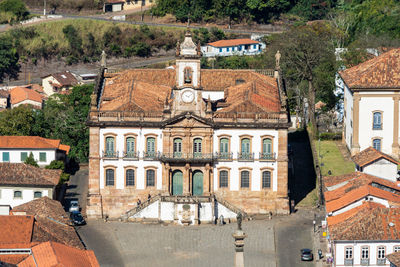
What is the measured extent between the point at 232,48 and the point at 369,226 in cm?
9701

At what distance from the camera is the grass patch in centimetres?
11669

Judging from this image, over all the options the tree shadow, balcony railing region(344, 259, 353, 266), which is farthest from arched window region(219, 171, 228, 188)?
balcony railing region(344, 259, 353, 266)

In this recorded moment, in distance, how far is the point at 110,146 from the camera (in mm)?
108812

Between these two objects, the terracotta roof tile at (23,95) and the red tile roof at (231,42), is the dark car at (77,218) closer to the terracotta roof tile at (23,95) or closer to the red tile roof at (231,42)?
the terracotta roof tile at (23,95)

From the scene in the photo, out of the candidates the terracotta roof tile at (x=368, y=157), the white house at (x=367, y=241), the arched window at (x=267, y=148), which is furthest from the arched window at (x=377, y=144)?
the white house at (x=367, y=241)

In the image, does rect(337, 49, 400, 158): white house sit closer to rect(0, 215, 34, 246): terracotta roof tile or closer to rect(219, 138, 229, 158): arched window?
rect(219, 138, 229, 158): arched window

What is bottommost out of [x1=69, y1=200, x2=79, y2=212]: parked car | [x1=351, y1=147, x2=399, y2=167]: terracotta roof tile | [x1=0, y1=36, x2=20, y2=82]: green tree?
[x1=69, y1=200, x2=79, y2=212]: parked car

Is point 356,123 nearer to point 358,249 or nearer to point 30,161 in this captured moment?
point 358,249

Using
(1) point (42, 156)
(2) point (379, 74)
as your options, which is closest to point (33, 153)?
(1) point (42, 156)

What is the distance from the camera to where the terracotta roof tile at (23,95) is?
519 ft

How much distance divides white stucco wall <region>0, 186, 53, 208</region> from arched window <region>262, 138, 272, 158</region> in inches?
777

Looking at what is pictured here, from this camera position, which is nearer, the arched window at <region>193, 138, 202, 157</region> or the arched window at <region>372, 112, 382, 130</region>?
the arched window at <region>193, 138, 202, 157</region>

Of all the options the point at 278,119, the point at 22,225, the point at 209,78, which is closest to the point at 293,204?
the point at 278,119

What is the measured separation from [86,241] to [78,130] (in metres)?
29.0
